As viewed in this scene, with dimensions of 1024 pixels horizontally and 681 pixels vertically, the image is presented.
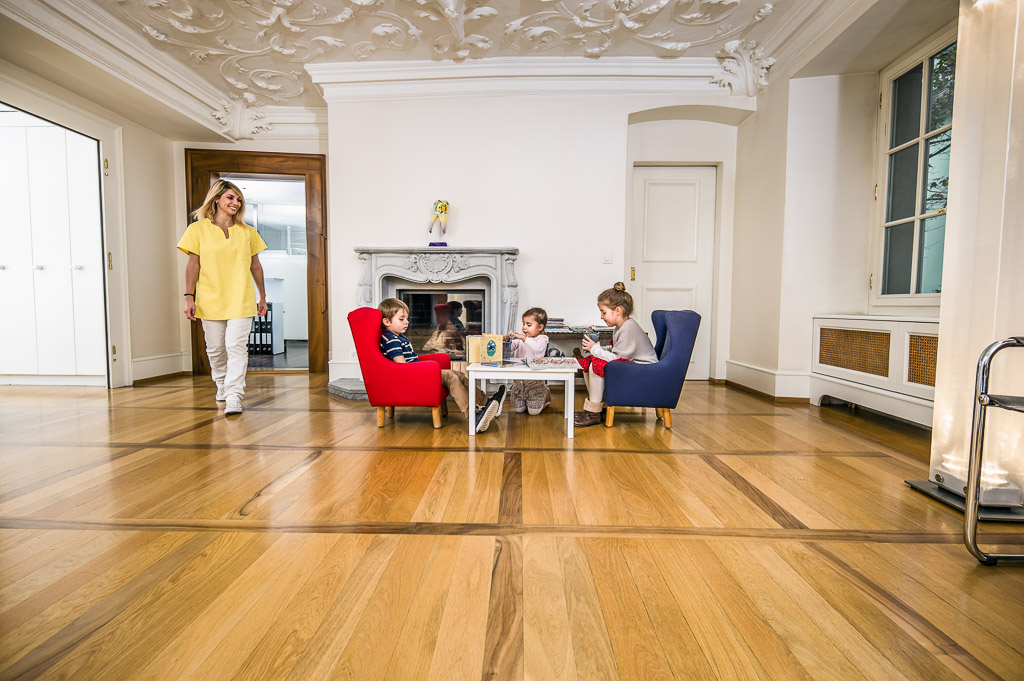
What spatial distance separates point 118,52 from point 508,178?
3.26 metres

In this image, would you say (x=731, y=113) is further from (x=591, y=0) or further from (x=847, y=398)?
(x=847, y=398)

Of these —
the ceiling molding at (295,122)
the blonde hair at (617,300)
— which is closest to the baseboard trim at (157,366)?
the ceiling molding at (295,122)

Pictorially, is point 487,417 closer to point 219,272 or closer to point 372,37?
point 219,272

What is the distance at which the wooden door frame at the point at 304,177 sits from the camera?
5316 mm

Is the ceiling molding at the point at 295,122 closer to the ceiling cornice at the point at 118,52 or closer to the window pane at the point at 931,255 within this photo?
the ceiling cornice at the point at 118,52

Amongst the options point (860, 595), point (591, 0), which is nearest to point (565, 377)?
point (860, 595)

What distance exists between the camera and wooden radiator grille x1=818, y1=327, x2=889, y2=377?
10.5 feet

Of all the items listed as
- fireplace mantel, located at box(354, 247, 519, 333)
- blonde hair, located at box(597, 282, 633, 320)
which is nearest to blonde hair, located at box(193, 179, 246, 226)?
fireplace mantel, located at box(354, 247, 519, 333)

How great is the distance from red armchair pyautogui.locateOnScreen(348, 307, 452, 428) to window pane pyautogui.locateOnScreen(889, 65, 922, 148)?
12.2 feet

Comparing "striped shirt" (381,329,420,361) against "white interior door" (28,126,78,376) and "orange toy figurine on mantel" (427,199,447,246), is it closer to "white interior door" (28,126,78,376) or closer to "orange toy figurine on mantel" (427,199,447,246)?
"orange toy figurine on mantel" (427,199,447,246)

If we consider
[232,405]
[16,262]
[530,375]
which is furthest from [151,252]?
[530,375]

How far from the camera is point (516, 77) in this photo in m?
4.50

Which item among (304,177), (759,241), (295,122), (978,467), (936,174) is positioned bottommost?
(978,467)

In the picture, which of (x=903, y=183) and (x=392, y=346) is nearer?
(x=392, y=346)
